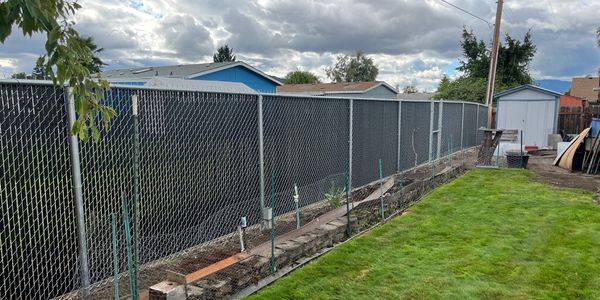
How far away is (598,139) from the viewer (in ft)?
37.7

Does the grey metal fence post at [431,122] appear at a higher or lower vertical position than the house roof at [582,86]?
lower

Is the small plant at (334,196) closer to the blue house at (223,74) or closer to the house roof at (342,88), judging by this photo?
the blue house at (223,74)

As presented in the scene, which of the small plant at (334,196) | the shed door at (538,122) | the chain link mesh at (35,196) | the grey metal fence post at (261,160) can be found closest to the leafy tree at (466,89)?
the shed door at (538,122)

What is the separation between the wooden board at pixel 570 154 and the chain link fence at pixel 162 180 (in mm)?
7370

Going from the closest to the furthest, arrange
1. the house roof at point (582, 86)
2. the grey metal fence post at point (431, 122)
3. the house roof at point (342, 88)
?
the grey metal fence post at point (431, 122), the house roof at point (342, 88), the house roof at point (582, 86)

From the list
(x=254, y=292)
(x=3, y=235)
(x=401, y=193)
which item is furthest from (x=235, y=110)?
(x=401, y=193)

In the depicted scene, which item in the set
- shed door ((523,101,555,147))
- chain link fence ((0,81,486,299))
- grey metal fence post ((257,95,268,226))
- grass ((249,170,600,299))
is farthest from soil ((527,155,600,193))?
grey metal fence post ((257,95,268,226))

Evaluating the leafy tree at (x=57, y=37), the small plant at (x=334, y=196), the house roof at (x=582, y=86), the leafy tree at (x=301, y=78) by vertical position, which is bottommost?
the small plant at (x=334, y=196)

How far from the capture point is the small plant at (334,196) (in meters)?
6.91

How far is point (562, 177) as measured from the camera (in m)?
10.8

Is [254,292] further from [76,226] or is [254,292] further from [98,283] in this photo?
[76,226]

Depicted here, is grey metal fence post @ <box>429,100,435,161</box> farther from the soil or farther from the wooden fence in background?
the wooden fence in background

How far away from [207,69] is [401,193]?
16486mm

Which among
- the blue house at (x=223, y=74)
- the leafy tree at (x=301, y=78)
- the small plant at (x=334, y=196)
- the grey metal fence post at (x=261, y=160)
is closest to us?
the grey metal fence post at (x=261, y=160)
